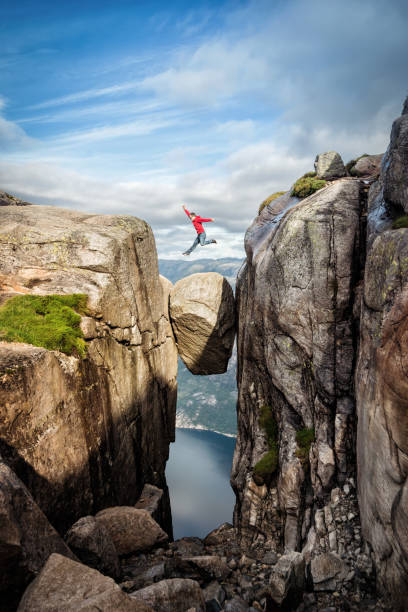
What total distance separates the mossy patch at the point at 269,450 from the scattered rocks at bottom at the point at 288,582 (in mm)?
9022

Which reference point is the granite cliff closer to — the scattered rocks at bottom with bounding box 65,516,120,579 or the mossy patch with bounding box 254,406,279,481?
the mossy patch with bounding box 254,406,279,481

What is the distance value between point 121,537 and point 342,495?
8.85 meters

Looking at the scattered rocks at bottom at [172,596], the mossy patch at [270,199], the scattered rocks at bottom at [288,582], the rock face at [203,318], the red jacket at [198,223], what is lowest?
the scattered rocks at bottom at [288,582]

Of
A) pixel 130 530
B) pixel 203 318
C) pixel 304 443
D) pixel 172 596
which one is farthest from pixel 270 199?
pixel 172 596

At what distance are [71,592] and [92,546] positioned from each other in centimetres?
360

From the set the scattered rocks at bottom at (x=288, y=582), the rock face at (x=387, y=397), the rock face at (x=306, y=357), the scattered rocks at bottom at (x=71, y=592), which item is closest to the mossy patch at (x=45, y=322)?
the scattered rocks at bottom at (x=71, y=592)

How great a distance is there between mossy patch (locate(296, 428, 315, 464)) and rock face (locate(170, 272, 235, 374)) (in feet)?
46.4

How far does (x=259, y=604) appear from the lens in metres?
9.95

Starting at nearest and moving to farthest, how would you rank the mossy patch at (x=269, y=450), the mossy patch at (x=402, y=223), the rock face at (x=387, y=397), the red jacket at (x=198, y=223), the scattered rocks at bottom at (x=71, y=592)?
1. the scattered rocks at bottom at (x=71, y=592)
2. the rock face at (x=387, y=397)
3. the mossy patch at (x=402, y=223)
4. the mossy patch at (x=269, y=450)
5. the red jacket at (x=198, y=223)

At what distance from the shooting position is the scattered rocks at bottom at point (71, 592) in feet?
19.5

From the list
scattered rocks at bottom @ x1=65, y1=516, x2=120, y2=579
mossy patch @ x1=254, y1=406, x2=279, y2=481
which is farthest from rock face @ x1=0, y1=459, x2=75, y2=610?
mossy patch @ x1=254, y1=406, x2=279, y2=481

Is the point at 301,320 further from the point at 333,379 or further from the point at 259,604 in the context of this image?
the point at 259,604

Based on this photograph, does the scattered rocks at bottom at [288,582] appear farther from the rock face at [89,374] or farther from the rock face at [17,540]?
the rock face at [89,374]

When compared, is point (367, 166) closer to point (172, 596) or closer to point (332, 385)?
point (332, 385)
